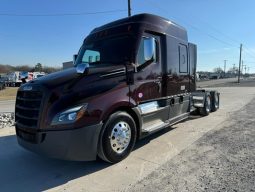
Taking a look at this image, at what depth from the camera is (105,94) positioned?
478 cm

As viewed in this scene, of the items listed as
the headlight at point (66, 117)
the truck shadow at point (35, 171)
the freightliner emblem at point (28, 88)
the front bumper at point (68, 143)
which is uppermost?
the freightliner emblem at point (28, 88)

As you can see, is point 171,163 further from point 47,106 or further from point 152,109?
→ point 47,106

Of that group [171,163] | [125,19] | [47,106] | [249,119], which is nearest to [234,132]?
[249,119]

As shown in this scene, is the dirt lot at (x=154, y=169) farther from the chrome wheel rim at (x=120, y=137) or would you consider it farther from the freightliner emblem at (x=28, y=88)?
the freightliner emblem at (x=28, y=88)

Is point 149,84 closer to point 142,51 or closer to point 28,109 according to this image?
point 142,51

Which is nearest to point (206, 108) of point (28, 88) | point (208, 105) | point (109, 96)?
point (208, 105)

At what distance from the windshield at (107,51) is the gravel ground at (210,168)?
232 centimetres

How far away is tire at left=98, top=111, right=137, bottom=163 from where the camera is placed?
4.82 meters

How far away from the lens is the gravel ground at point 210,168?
158 inches

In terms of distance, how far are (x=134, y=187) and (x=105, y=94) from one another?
164 centimetres

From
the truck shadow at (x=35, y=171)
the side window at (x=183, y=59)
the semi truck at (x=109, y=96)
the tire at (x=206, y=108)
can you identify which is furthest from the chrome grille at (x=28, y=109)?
the tire at (x=206, y=108)

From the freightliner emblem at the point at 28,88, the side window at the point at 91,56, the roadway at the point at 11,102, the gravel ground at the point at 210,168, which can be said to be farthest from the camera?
the roadway at the point at 11,102

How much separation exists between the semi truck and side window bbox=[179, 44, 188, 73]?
0.38 ft

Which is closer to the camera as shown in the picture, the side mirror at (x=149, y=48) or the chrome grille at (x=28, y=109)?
the chrome grille at (x=28, y=109)
